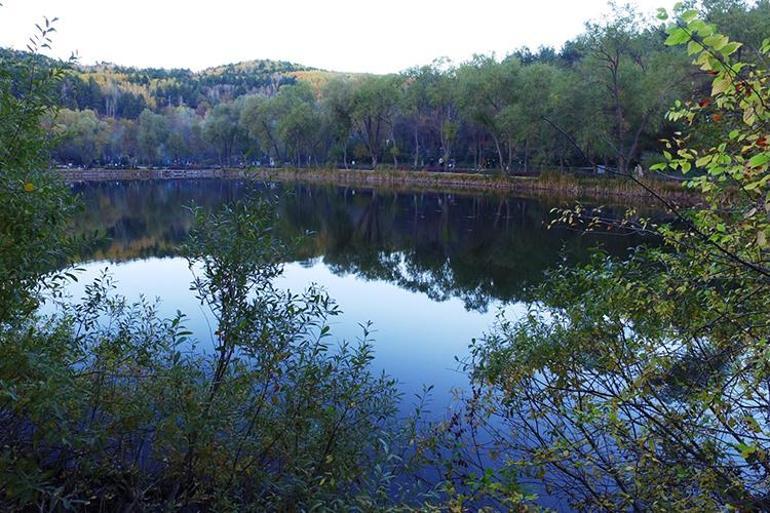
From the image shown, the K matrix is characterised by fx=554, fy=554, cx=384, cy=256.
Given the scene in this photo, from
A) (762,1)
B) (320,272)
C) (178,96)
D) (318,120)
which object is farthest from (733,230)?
(178,96)

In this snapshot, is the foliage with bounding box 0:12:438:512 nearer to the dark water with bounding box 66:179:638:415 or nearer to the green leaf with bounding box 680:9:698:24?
the dark water with bounding box 66:179:638:415

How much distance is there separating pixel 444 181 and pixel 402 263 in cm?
3776

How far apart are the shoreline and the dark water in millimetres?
4945

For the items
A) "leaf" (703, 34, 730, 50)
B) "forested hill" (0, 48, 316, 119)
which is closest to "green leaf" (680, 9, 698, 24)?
"leaf" (703, 34, 730, 50)

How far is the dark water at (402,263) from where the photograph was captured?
38.2 feet

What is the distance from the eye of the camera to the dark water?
1165 cm

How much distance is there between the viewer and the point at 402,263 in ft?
70.0

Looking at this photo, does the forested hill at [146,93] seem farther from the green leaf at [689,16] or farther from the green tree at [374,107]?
the green leaf at [689,16]

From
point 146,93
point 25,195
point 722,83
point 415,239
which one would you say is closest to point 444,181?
point 415,239

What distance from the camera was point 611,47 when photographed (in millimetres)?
39844

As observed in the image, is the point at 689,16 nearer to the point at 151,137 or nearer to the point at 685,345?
the point at 685,345

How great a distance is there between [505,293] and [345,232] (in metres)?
14.6

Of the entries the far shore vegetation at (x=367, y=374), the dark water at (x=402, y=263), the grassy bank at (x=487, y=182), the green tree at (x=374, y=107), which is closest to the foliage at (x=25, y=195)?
the far shore vegetation at (x=367, y=374)

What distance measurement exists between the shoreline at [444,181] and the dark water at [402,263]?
16.2 feet
